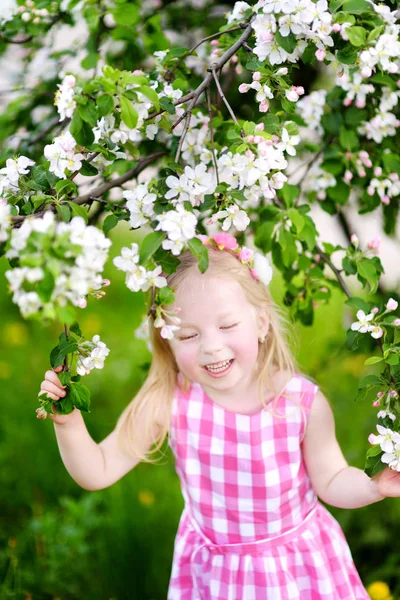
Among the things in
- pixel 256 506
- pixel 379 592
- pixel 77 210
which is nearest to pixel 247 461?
pixel 256 506

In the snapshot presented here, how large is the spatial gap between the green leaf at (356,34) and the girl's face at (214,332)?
553 mm

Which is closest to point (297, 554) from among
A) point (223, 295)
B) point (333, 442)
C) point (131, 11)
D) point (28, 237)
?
point (333, 442)

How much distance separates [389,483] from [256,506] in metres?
0.35

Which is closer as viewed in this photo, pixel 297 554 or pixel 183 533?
pixel 297 554

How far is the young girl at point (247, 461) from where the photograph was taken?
1659 mm

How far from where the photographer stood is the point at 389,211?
2.04 metres

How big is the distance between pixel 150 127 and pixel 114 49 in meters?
1.22

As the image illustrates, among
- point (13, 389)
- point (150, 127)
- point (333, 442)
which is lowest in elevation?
point (13, 389)

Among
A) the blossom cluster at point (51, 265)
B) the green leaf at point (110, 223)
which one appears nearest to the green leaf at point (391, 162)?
the green leaf at point (110, 223)

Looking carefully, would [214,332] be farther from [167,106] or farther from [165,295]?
[167,106]

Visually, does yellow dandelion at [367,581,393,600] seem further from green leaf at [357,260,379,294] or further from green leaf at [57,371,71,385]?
green leaf at [57,371,71,385]

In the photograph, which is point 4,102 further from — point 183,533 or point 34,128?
point 183,533

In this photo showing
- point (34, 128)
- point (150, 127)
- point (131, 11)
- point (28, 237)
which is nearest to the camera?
point (28, 237)

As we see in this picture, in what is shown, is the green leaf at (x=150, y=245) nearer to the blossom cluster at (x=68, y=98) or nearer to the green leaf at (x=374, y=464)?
the blossom cluster at (x=68, y=98)
